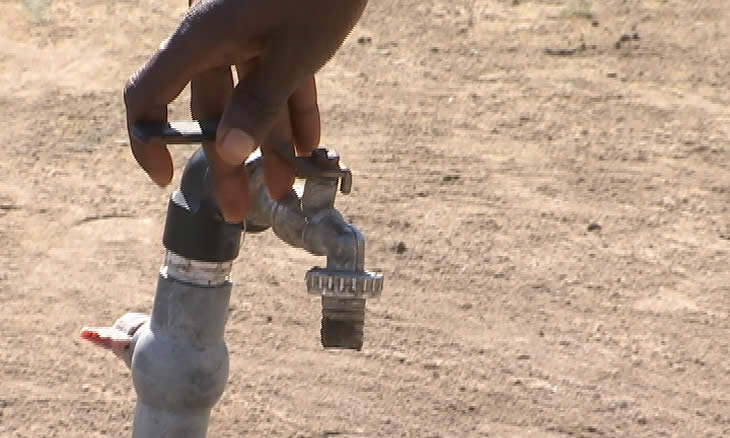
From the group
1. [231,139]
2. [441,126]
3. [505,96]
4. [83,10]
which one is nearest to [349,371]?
[441,126]

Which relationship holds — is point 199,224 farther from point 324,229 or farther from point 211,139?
point 211,139

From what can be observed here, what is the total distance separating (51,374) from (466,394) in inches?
36.7

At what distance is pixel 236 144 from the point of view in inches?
44.9

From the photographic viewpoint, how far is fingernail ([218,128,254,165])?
45.0 inches

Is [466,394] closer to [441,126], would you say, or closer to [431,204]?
[431,204]

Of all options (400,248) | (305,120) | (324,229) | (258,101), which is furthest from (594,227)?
(258,101)

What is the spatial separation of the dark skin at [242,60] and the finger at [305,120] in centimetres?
16

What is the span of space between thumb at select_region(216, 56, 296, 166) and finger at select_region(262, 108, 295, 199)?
0.49 ft

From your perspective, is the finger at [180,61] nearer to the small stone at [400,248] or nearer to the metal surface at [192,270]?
the metal surface at [192,270]

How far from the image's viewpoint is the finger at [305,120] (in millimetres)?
1392

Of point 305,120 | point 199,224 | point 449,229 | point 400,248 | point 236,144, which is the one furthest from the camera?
point 449,229

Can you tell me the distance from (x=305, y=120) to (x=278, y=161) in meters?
0.09

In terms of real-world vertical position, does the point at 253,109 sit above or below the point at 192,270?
above

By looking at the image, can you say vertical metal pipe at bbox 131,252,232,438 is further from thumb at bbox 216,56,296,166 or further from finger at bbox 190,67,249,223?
thumb at bbox 216,56,296,166
